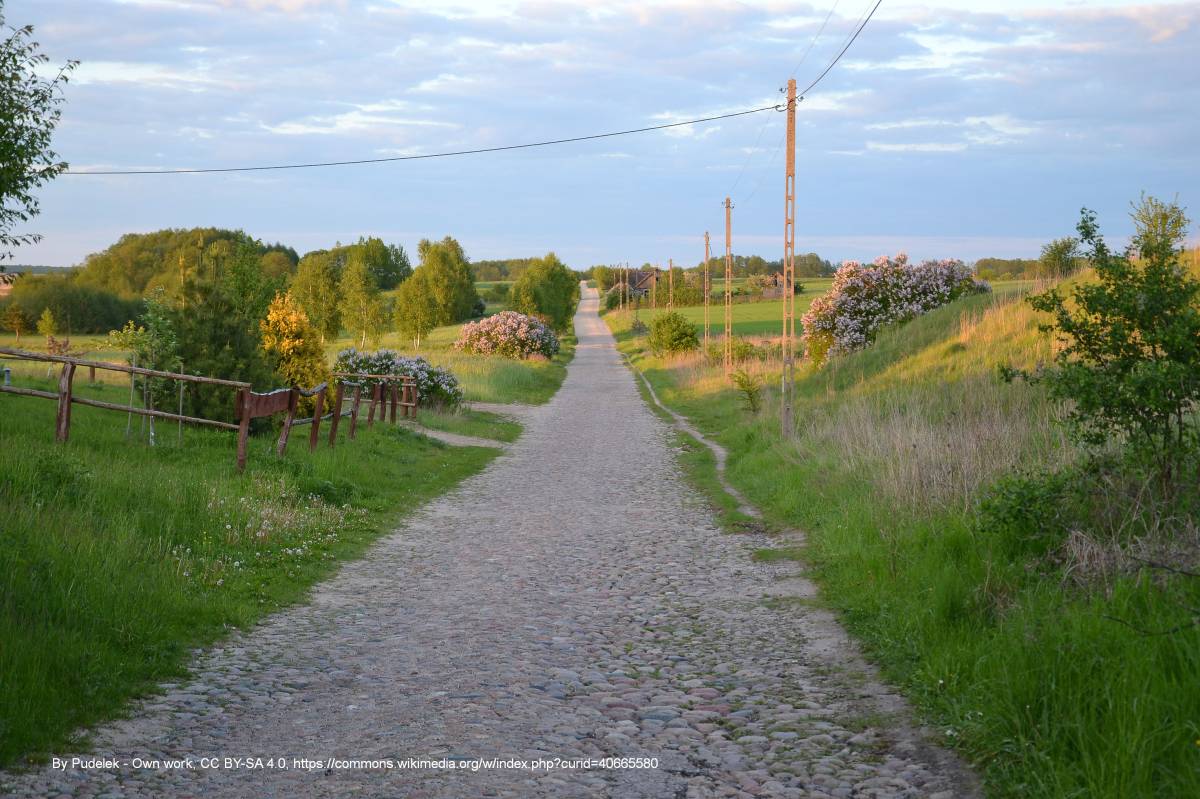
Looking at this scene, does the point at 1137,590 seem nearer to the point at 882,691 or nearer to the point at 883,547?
the point at 882,691

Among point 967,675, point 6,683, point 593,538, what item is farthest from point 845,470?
point 6,683

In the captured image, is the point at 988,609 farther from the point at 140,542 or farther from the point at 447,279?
the point at 447,279

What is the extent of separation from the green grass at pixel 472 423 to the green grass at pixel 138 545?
784 centimetres

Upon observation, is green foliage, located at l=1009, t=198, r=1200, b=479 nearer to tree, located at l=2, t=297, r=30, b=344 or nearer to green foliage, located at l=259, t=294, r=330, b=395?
green foliage, located at l=259, t=294, r=330, b=395

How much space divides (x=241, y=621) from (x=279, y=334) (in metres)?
15.4

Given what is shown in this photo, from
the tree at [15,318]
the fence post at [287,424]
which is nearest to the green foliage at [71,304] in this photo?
the tree at [15,318]

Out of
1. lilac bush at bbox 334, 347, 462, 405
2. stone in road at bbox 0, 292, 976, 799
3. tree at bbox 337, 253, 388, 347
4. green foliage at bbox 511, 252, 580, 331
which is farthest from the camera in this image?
green foliage at bbox 511, 252, 580, 331

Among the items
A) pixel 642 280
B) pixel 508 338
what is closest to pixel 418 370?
pixel 508 338

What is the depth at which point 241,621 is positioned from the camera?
7.10 meters

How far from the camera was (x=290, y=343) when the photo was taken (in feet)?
70.9

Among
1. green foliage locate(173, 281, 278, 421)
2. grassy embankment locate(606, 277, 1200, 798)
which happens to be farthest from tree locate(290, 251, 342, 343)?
grassy embankment locate(606, 277, 1200, 798)

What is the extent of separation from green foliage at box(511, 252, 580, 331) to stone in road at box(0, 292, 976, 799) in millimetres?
76818

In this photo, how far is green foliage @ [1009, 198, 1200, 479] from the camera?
6734mm

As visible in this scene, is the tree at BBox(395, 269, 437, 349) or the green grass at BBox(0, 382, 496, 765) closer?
the green grass at BBox(0, 382, 496, 765)
